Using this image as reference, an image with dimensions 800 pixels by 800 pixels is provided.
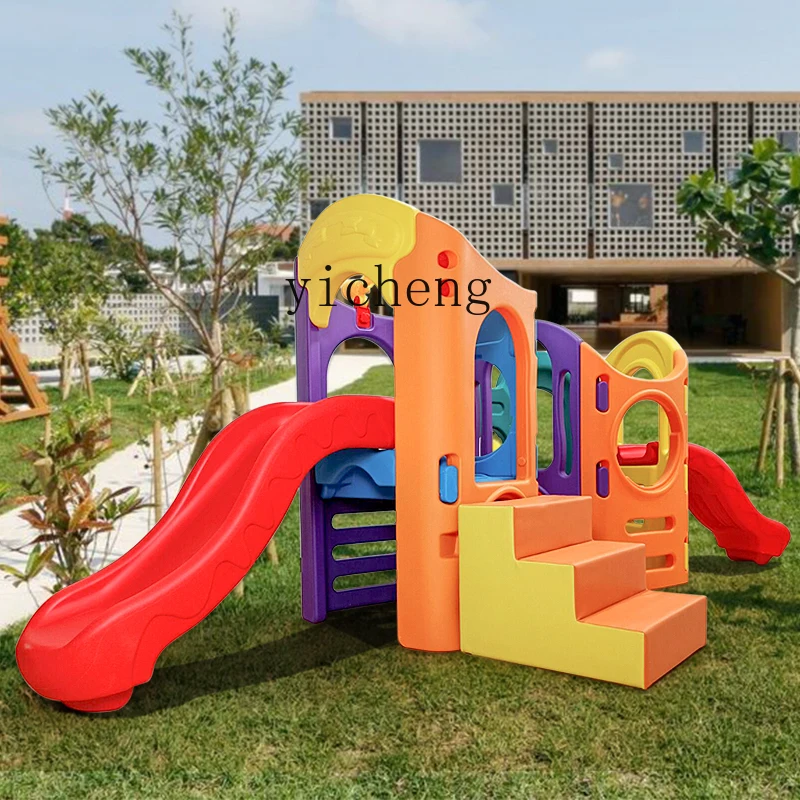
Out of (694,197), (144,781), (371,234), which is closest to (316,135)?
(694,197)

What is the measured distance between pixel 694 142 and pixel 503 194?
220 inches

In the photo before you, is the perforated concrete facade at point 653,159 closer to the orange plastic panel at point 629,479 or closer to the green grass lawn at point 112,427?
the green grass lawn at point 112,427

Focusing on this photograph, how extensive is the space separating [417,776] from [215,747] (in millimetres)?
733

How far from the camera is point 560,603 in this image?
3943 millimetres

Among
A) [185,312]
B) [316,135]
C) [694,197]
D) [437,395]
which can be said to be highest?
[316,135]

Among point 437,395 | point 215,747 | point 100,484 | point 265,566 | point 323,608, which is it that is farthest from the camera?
point 100,484

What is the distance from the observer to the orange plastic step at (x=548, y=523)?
4113 millimetres

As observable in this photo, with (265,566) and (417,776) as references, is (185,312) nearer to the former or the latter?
(265,566)

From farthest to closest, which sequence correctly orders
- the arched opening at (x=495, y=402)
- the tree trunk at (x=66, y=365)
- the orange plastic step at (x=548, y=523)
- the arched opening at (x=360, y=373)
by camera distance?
the arched opening at (x=360, y=373) → the tree trunk at (x=66, y=365) → the arched opening at (x=495, y=402) → the orange plastic step at (x=548, y=523)

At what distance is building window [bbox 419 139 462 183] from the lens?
1113 inches

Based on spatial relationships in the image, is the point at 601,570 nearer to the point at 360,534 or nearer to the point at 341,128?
the point at 360,534

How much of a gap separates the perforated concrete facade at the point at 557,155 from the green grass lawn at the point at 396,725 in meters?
24.3

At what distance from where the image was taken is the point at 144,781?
307 cm

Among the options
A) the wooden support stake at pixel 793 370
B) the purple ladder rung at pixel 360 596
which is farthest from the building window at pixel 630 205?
the purple ladder rung at pixel 360 596
